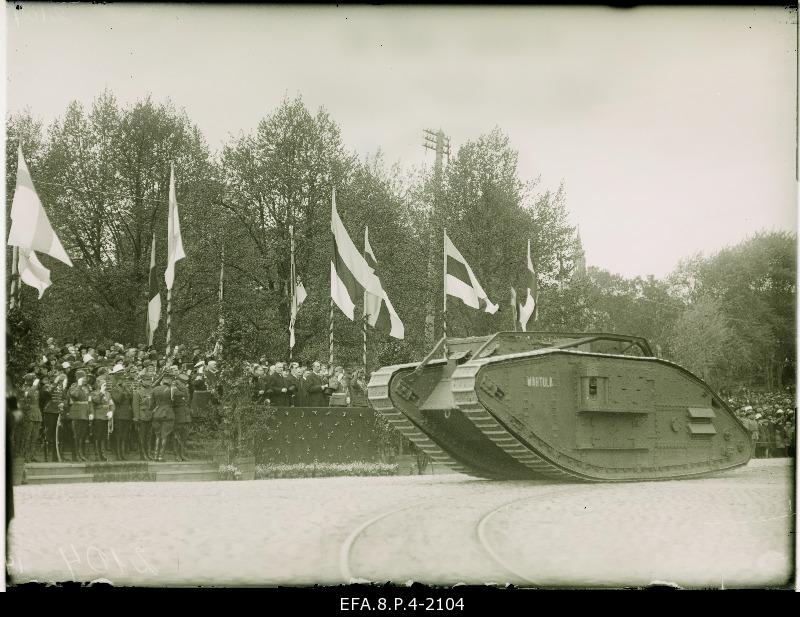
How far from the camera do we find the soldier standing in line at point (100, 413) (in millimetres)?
17719

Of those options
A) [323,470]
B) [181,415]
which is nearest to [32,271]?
[181,415]

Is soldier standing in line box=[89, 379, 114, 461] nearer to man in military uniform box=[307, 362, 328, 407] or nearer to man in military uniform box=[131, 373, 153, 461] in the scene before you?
man in military uniform box=[131, 373, 153, 461]

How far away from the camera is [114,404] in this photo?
17797 mm

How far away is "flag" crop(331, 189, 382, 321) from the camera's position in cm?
2392

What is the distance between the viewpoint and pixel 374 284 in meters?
25.0

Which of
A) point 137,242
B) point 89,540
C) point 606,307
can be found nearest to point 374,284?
point 137,242

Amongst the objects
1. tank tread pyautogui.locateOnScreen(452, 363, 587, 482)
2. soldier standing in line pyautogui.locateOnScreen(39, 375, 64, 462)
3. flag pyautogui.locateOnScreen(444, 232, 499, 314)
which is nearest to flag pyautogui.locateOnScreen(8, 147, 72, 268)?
soldier standing in line pyautogui.locateOnScreen(39, 375, 64, 462)

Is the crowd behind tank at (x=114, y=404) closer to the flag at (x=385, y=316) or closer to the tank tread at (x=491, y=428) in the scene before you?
the flag at (x=385, y=316)

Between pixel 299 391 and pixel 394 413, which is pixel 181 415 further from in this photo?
pixel 394 413

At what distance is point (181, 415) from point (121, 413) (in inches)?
43.3

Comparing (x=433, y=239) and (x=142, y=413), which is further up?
(x=433, y=239)

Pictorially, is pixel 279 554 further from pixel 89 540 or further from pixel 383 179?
pixel 383 179

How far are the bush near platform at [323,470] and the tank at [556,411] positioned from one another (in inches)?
143

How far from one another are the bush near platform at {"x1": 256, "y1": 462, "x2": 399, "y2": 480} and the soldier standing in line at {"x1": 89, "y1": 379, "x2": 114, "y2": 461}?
2.96 m
